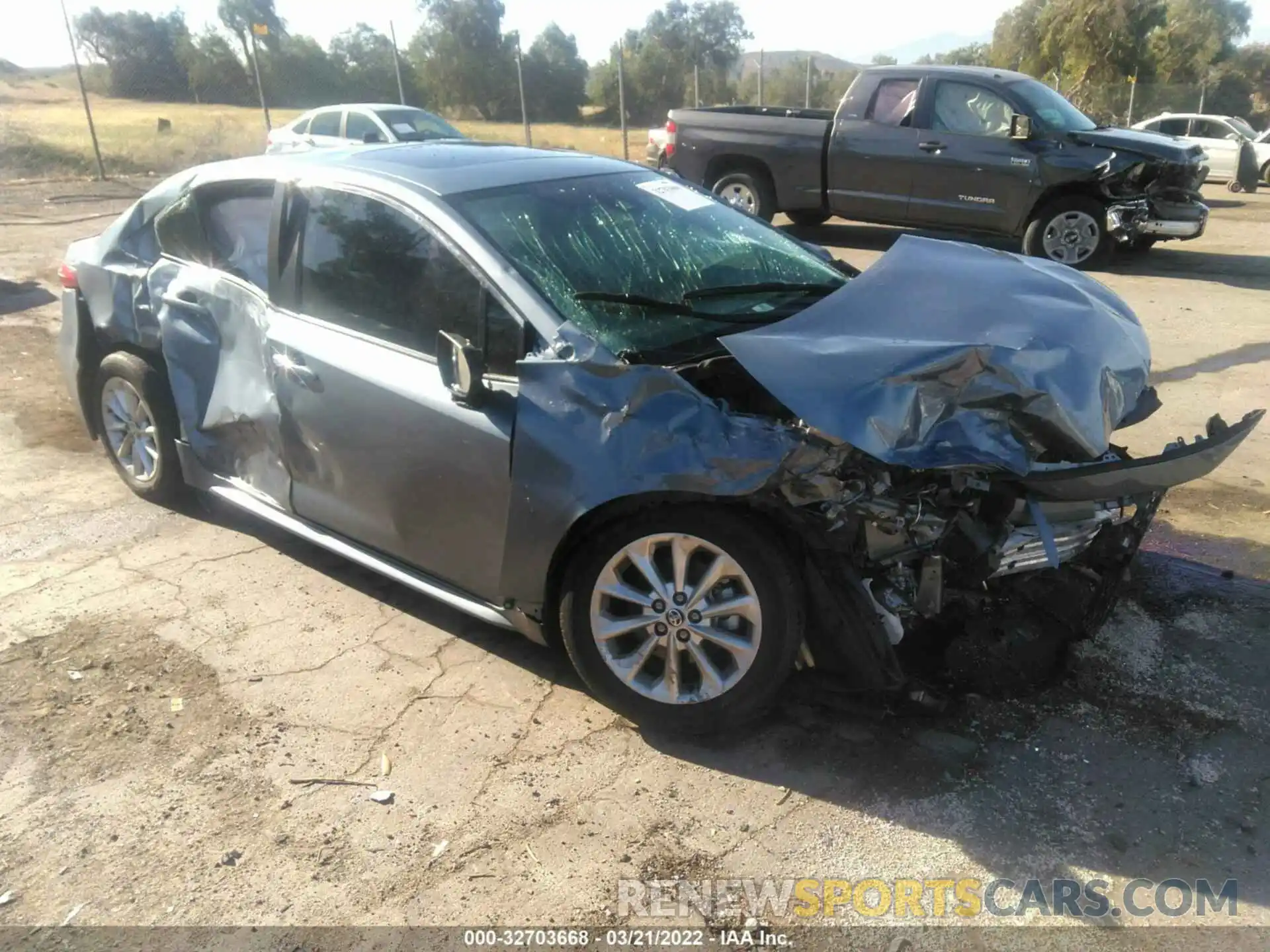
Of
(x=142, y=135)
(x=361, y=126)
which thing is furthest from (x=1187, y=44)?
(x=142, y=135)

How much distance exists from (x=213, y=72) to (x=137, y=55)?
291 centimetres

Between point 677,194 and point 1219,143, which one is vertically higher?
point 677,194

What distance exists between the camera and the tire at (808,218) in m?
11.8

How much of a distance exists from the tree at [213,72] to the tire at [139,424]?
25.4m

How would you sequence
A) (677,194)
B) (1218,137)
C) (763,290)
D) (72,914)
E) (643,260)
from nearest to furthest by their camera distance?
(72,914)
(643,260)
(763,290)
(677,194)
(1218,137)

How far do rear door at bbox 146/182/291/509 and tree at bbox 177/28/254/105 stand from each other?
25.7m

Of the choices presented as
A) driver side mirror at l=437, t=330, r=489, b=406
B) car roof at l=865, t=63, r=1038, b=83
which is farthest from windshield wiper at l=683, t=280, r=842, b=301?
car roof at l=865, t=63, r=1038, b=83

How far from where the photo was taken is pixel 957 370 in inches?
111

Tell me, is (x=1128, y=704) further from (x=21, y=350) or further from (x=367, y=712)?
(x=21, y=350)

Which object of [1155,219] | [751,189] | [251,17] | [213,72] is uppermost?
[251,17]

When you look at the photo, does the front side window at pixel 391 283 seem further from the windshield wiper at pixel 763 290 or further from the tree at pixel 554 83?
the tree at pixel 554 83

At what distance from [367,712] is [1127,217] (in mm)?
9399

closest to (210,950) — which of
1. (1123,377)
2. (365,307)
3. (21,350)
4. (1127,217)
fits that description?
(365,307)

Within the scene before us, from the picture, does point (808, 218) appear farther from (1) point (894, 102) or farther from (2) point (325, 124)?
(2) point (325, 124)
